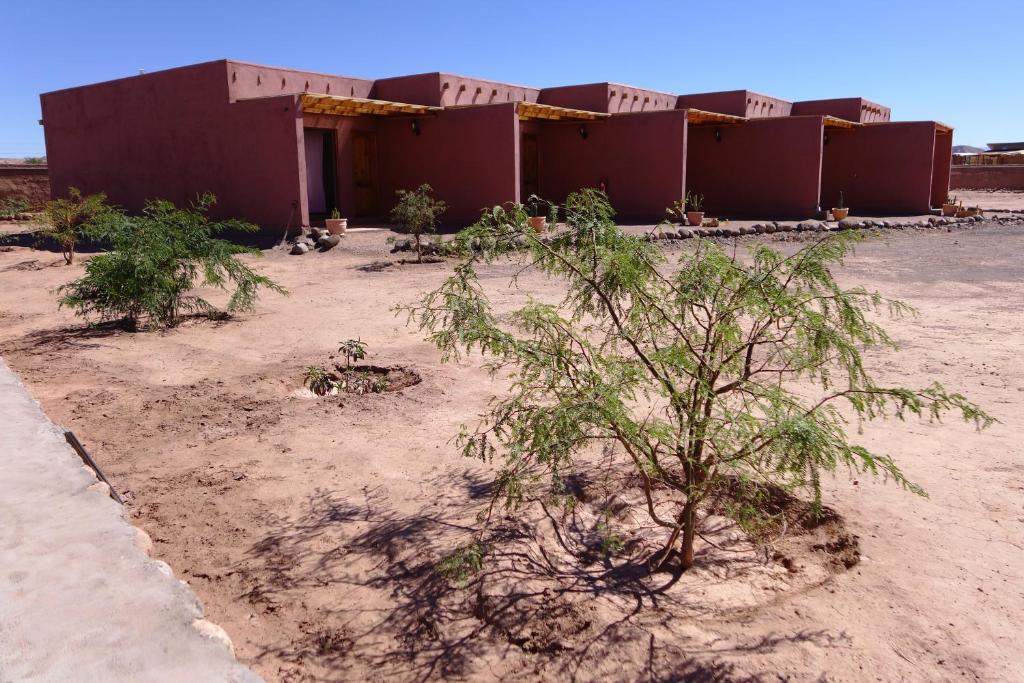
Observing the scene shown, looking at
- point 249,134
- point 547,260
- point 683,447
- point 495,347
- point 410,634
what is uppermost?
point 249,134

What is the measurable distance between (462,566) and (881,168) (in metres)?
25.3

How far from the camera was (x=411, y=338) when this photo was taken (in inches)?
329

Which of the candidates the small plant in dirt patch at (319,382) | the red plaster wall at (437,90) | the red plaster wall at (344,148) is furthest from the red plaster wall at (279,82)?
the small plant in dirt patch at (319,382)

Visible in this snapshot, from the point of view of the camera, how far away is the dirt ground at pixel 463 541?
124 inches

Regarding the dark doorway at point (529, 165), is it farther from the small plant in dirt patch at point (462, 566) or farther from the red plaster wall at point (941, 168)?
the small plant in dirt patch at point (462, 566)

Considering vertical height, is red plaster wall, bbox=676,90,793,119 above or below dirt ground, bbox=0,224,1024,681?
above

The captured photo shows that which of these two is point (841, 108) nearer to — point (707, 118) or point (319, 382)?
point (707, 118)

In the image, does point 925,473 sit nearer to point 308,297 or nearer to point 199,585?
point 199,585

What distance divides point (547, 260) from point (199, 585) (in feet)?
7.33

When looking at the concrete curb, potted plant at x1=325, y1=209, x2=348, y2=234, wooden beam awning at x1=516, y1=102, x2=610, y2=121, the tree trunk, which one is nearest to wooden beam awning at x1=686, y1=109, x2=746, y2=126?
wooden beam awning at x1=516, y1=102, x2=610, y2=121

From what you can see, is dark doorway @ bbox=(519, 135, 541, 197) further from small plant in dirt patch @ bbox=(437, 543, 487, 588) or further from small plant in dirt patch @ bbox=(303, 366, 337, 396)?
small plant in dirt patch @ bbox=(437, 543, 487, 588)

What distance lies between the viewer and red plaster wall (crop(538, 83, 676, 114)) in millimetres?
22344

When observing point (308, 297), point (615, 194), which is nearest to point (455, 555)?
point (308, 297)

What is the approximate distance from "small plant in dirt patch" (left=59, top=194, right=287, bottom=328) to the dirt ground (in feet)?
4.42
